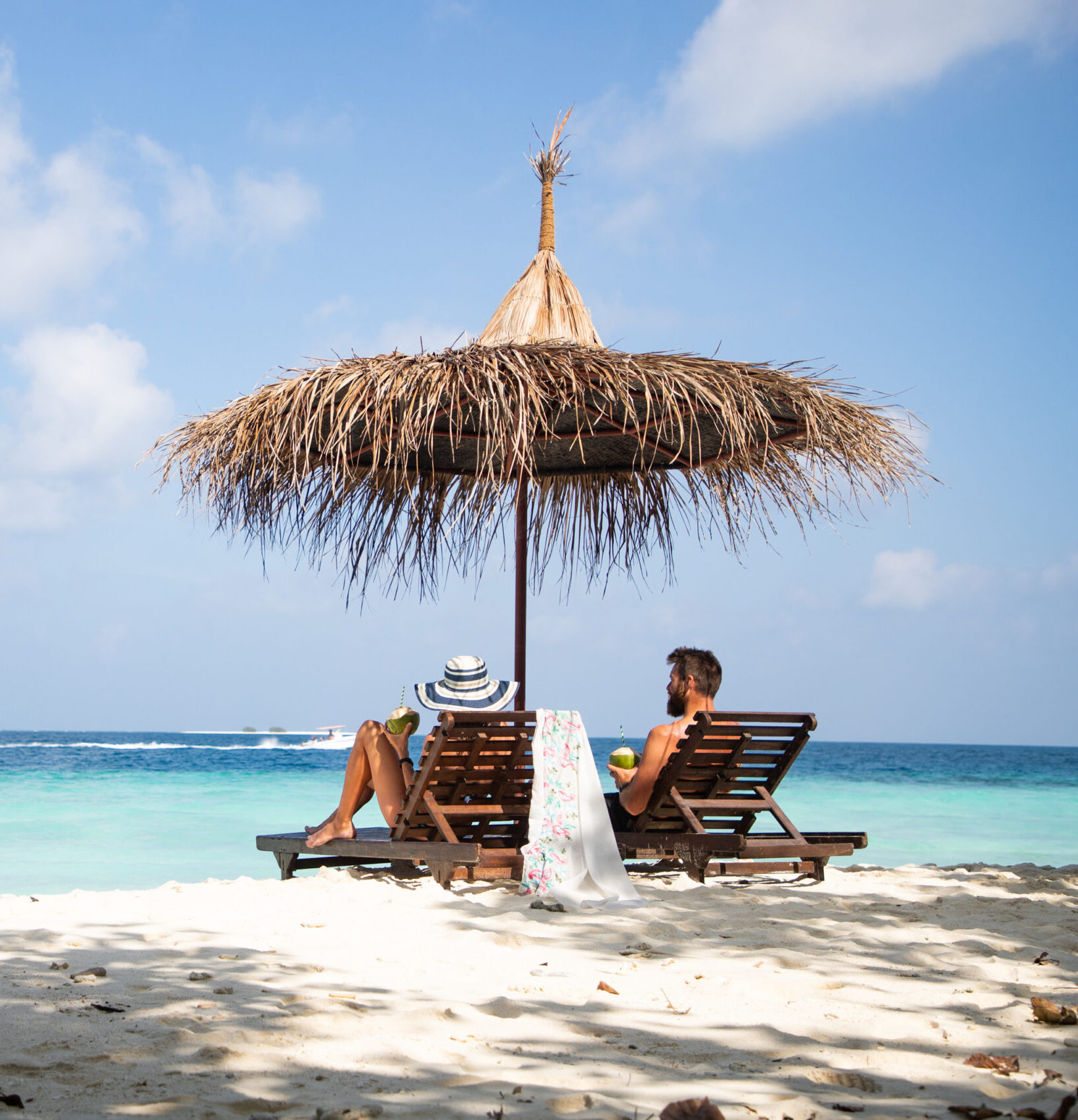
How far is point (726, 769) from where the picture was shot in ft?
16.0

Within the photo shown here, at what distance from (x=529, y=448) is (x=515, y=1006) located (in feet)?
8.28

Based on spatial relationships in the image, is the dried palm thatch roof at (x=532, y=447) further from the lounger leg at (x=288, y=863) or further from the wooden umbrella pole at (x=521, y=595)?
the lounger leg at (x=288, y=863)

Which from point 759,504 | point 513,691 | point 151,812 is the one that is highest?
point 759,504

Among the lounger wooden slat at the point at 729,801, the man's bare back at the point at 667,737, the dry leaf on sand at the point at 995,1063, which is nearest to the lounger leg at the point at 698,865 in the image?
the lounger wooden slat at the point at 729,801

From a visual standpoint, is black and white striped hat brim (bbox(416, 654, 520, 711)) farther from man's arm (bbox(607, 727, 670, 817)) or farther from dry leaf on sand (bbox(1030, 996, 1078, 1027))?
dry leaf on sand (bbox(1030, 996, 1078, 1027))

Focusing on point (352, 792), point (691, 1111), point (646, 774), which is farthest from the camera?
point (352, 792)

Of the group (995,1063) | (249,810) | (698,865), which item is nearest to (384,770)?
(698,865)

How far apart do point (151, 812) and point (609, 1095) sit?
14878mm

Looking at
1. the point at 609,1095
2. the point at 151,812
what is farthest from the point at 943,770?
the point at 609,1095

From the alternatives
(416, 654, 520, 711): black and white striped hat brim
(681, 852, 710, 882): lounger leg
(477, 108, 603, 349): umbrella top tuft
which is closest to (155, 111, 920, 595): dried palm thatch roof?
(477, 108, 603, 349): umbrella top tuft

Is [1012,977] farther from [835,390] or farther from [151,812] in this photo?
[151,812]

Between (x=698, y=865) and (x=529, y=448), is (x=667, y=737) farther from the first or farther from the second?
(x=529, y=448)

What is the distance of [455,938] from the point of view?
3.41m

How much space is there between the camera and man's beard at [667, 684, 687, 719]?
5010 mm
